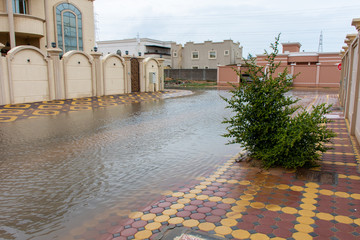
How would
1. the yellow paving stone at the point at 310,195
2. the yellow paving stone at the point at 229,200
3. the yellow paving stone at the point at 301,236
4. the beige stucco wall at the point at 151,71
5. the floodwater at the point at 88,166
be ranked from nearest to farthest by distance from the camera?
1. the yellow paving stone at the point at 301,236
2. the floodwater at the point at 88,166
3. the yellow paving stone at the point at 229,200
4. the yellow paving stone at the point at 310,195
5. the beige stucco wall at the point at 151,71

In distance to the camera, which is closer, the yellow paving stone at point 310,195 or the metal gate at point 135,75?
the yellow paving stone at point 310,195

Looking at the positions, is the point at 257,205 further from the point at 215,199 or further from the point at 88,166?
the point at 88,166

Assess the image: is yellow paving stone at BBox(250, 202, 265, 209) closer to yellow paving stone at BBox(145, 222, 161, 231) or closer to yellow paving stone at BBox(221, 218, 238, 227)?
yellow paving stone at BBox(221, 218, 238, 227)

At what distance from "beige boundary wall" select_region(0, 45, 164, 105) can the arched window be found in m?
8.65

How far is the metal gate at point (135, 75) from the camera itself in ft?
79.6

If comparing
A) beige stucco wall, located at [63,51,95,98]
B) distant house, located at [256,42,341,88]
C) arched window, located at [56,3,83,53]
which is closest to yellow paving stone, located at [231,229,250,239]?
beige stucco wall, located at [63,51,95,98]

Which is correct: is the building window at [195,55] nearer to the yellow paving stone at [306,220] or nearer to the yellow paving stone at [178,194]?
the yellow paving stone at [178,194]

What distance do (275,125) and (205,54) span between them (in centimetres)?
5125

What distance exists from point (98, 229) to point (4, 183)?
8.08ft

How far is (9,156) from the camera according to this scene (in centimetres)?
656

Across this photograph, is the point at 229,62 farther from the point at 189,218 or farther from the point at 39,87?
the point at 189,218

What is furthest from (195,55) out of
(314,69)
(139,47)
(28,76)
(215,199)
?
(215,199)

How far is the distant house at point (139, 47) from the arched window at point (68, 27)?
2483 centimetres

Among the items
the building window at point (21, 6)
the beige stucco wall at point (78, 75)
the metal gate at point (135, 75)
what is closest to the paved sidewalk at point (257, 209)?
the beige stucco wall at point (78, 75)
